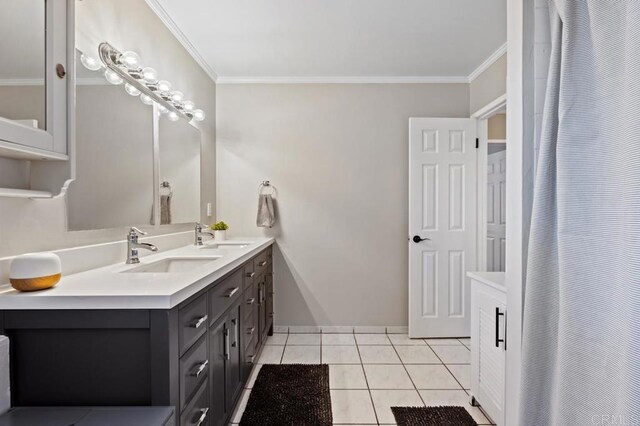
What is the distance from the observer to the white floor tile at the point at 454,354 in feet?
9.20

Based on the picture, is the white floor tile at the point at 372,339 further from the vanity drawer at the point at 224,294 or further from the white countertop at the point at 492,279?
the vanity drawer at the point at 224,294

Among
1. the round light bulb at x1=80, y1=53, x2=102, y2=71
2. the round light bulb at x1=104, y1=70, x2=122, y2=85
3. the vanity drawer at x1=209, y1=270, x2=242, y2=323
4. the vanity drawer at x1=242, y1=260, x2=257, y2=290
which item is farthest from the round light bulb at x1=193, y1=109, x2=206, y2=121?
the vanity drawer at x1=209, y1=270, x2=242, y2=323

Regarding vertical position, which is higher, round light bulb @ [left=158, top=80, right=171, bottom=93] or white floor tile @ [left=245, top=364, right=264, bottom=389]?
round light bulb @ [left=158, top=80, right=171, bottom=93]

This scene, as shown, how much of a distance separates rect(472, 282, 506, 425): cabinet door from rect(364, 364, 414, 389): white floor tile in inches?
19.2

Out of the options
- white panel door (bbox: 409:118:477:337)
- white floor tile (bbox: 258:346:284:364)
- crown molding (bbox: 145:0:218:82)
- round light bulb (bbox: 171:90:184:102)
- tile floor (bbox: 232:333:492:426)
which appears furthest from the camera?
white panel door (bbox: 409:118:477:337)

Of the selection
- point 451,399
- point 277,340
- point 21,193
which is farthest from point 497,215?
point 21,193

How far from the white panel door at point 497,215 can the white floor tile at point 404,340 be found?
1.36 m

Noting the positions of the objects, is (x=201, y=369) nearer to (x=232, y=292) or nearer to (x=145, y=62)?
(x=232, y=292)

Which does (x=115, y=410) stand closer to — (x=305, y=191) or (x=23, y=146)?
(x=23, y=146)

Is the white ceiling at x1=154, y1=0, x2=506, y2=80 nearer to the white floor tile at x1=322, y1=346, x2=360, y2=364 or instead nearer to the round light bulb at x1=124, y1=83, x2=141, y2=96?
the round light bulb at x1=124, y1=83, x2=141, y2=96

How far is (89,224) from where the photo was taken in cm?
160

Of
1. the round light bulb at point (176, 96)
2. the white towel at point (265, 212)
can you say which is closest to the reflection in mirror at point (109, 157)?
the round light bulb at point (176, 96)

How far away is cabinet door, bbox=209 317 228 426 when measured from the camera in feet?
5.02

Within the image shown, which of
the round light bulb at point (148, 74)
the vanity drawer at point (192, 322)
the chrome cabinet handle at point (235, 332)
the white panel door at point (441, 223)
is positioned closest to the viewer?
the vanity drawer at point (192, 322)
